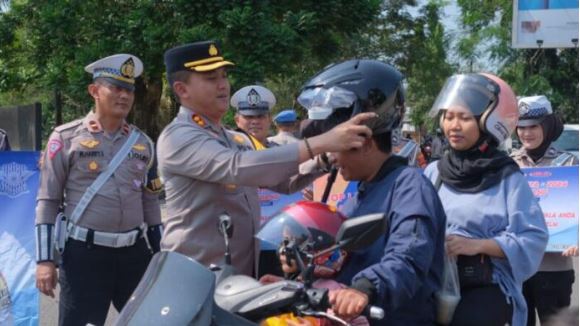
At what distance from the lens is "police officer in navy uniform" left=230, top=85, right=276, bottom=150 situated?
6.71 meters

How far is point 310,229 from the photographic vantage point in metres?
2.41

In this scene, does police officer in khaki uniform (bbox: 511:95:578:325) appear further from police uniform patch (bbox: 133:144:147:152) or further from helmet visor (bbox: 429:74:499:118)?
police uniform patch (bbox: 133:144:147:152)

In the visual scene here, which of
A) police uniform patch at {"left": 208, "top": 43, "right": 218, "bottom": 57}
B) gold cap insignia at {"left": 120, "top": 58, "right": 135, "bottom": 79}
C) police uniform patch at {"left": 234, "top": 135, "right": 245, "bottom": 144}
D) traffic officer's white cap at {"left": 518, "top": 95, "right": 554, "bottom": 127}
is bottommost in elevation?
traffic officer's white cap at {"left": 518, "top": 95, "right": 554, "bottom": 127}

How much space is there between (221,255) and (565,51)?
96.5ft

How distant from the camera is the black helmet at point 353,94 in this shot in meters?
2.75

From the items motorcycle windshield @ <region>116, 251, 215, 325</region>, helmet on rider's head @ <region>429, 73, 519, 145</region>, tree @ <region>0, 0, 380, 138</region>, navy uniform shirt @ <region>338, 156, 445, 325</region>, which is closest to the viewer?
motorcycle windshield @ <region>116, 251, 215, 325</region>

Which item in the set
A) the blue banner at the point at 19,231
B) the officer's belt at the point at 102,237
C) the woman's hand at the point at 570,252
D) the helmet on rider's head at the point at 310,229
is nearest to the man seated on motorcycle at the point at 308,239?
the helmet on rider's head at the point at 310,229

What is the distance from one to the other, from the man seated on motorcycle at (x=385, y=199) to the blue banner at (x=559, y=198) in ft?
8.70

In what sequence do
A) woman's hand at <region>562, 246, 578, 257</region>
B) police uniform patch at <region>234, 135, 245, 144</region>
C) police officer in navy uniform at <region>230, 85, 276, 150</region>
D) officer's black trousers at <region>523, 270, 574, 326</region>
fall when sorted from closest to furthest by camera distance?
police uniform patch at <region>234, 135, 245, 144</region> → officer's black trousers at <region>523, 270, 574, 326</region> → woman's hand at <region>562, 246, 578, 257</region> → police officer in navy uniform at <region>230, 85, 276, 150</region>

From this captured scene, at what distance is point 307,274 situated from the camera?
2.25 m

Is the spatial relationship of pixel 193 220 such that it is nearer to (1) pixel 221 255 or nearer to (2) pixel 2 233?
(1) pixel 221 255

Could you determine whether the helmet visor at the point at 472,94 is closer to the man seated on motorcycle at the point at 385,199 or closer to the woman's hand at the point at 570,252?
the man seated on motorcycle at the point at 385,199

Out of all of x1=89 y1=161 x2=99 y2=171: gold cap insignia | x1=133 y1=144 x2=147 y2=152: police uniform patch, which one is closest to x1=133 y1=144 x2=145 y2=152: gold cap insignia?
x1=133 y1=144 x2=147 y2=152: police uniform patch

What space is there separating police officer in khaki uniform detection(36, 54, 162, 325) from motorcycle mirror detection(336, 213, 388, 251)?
8.48 ft
